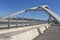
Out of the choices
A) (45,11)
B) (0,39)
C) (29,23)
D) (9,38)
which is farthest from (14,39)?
(45,11)

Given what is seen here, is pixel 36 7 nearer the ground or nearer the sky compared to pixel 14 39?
nearer the sky

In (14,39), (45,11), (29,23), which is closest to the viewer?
(14,39)

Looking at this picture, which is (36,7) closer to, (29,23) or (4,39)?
(29,23)

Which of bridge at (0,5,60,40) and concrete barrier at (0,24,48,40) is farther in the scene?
bridge at (0,5,60,40)

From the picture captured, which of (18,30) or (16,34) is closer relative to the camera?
(16,34)

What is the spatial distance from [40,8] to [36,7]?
2.23 metres

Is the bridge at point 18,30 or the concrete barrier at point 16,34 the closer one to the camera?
the concrete barrier at point 16,34

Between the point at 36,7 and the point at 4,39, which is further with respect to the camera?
the point at 36,7

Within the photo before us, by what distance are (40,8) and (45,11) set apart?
478 centimetres

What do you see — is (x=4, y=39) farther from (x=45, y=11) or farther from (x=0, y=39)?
(x=45, y=11)

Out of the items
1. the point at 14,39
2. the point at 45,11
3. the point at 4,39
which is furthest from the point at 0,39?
the point at 45,11

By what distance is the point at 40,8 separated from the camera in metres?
88.2

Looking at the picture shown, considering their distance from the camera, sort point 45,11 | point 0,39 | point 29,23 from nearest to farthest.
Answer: point 0,39
point 29,23
point 45,11

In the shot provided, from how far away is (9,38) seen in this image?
8.58 metres
